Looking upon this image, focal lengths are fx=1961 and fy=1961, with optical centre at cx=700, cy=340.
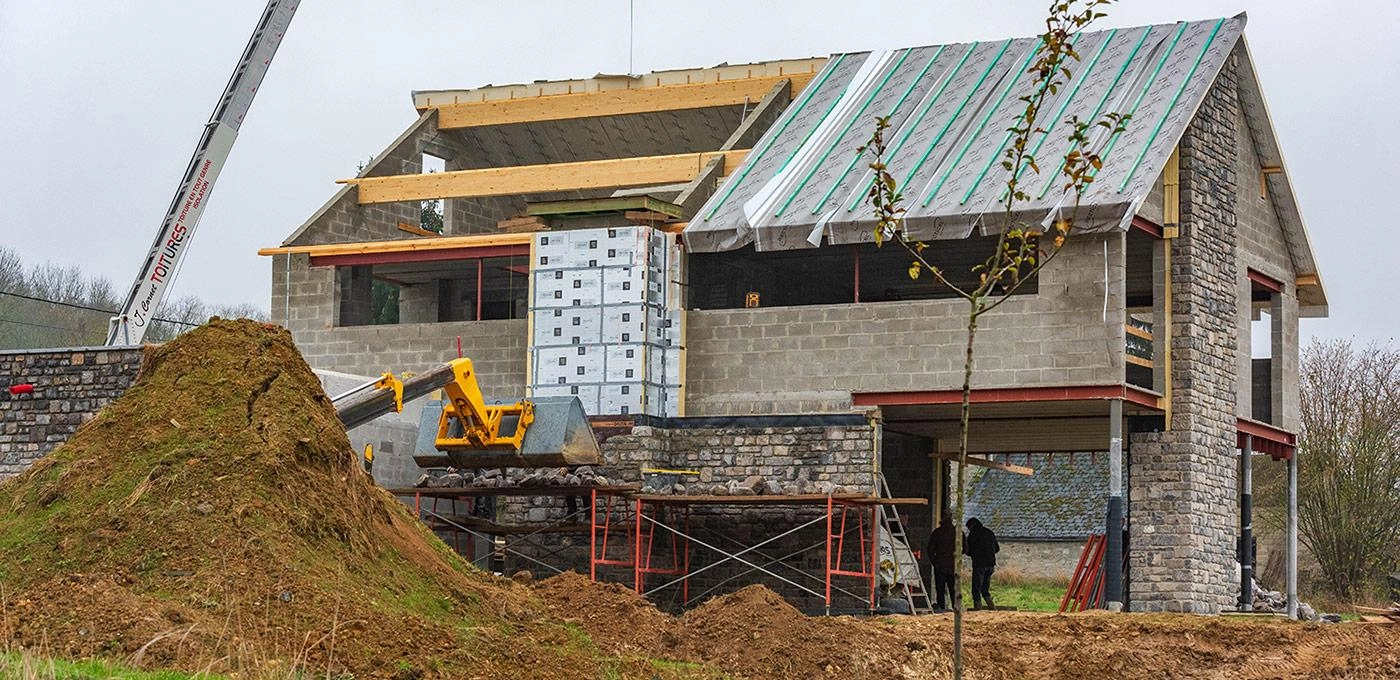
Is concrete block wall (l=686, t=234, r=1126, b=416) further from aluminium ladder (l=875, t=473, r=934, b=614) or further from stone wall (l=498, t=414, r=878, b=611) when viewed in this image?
aluminium ladder (l=875, t=473, r=934, b=614)

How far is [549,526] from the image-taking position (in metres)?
Result: 26.6

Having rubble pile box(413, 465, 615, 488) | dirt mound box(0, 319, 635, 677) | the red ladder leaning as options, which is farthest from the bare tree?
dirt mound box(0, 319, 635, 677)

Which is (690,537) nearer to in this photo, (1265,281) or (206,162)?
(206,162)

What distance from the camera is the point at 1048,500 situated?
50594mm

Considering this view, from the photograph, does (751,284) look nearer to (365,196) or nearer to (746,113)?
(746,113)

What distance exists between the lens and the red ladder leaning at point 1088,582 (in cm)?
2906

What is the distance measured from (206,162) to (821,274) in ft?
33.5

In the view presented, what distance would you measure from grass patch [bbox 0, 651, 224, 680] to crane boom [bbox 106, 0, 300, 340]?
61.6 feet

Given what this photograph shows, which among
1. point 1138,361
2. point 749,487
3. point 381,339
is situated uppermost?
point 381,339

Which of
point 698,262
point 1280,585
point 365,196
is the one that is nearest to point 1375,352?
point 1280,585

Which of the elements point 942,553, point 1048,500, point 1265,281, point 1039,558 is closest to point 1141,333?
point 942,553

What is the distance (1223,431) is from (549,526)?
1005 centimetres

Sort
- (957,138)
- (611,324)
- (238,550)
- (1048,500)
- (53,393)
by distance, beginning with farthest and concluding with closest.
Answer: (1048,500)
(957,138)
(611,324)
(53,393)
(238,550)

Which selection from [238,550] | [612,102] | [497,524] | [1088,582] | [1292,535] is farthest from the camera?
[612,102]
